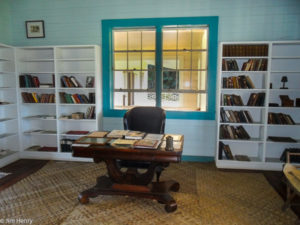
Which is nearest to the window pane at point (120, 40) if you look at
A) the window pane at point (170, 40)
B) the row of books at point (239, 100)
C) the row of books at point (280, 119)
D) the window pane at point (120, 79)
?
the window pane at point (120, 79)

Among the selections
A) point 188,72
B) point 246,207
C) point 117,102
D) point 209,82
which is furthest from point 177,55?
point 246,207

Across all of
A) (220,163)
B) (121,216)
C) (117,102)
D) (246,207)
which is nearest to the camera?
(121,216)

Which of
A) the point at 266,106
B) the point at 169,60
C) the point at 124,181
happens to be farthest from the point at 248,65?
the point at 124,181

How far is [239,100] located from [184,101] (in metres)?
0.96

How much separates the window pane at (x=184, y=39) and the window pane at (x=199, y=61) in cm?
21

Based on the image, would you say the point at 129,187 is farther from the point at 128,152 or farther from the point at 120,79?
the point at 120,79

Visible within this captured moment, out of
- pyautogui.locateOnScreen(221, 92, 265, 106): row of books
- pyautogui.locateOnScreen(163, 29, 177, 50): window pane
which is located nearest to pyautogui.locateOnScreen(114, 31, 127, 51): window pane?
pyautogui.locateOnScreen(163, 29, 177, 50): window pane

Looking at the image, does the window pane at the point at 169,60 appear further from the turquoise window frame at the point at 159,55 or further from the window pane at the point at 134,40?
the window pane at the point at 134,40

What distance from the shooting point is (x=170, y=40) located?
3.88 meters

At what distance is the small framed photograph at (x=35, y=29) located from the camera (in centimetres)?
401

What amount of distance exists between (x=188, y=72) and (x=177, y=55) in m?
0.37

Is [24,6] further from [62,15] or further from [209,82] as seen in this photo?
[209,82]

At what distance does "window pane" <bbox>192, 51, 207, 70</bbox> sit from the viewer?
3.84 m

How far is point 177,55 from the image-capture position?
3.88 meters
